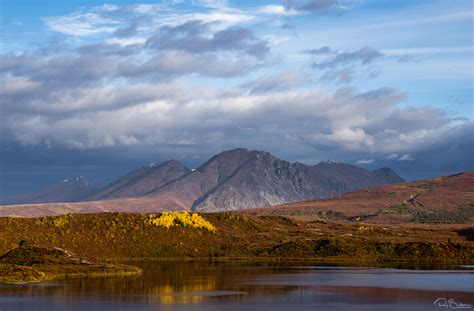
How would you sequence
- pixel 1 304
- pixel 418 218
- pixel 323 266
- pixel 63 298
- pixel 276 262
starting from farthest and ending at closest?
pixel 418 218 → pixel 276 262 → pixel 323 266 → pixel 63 298 → pixel 1 304

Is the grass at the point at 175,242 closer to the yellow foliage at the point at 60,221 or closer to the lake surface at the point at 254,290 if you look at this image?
the yellow foliage at the point at 60,221

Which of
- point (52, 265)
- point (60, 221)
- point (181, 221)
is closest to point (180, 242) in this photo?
point (181, 221)

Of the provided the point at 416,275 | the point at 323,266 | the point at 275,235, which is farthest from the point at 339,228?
the point at 416,275

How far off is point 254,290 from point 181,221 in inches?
1879

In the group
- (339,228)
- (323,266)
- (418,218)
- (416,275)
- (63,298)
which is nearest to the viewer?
(63,298)

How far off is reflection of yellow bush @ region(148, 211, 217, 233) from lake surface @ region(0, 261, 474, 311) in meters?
27.0

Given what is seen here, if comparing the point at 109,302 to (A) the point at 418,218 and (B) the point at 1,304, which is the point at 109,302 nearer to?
(B) the point at 1,304

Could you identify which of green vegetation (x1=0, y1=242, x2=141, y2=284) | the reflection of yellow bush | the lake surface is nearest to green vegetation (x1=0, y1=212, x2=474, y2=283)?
the reflection of yellow bush

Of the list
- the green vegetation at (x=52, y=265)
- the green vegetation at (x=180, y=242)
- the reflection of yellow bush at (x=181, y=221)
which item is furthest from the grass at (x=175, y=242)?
the green vegetation at (x=52, y=265)

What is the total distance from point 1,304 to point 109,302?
5.62 m

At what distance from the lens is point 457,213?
649 ft

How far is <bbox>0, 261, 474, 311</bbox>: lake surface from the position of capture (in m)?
40.7

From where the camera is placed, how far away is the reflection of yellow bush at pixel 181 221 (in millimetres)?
93812

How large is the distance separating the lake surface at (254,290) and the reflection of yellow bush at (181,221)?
27.0m
